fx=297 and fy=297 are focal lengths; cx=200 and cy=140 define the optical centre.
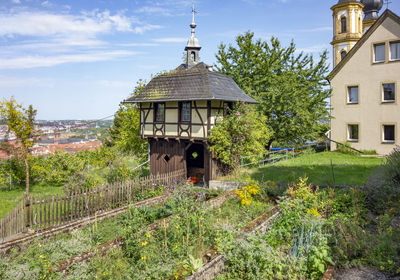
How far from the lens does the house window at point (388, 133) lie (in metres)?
20.9

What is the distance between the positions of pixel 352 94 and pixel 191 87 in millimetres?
13279

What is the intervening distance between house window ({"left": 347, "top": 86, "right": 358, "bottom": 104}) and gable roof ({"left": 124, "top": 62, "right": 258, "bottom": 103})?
30.9 ft

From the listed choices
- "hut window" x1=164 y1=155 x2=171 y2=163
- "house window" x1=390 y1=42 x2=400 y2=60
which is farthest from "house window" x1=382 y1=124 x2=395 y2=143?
"hut window" x1=164 y1=155 x2=171 y2=163

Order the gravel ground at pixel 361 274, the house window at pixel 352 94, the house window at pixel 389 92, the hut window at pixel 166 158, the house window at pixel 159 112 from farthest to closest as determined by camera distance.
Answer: the house window at pixel 352 94 → the house window at pixel 389 92 → the hut window at pixel 166 158 → the house window at pixel 159 112 → the gravel ground at pixel 361 274

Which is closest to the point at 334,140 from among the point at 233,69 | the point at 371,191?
the point at 233,69

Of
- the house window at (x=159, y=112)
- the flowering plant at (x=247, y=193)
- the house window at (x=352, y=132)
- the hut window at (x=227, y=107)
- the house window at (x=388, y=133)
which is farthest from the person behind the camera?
the house window at (x=352, y=132)

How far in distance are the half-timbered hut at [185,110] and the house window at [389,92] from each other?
10.4 metres

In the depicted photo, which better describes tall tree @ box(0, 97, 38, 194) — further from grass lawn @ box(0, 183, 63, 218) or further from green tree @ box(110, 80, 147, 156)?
green tree @ box(110, 80, 147, 156)

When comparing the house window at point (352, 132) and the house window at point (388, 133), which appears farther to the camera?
the house window at point (352, 132)

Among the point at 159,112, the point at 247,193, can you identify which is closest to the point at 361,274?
the point at 247,193

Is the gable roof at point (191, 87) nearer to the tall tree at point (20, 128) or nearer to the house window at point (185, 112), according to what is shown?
the house window at point (185, 112)

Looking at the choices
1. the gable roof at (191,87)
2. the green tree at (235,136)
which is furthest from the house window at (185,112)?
the green tree at (235,136)

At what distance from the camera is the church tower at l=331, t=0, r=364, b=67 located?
33.2 m

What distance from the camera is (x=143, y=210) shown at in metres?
9.55
